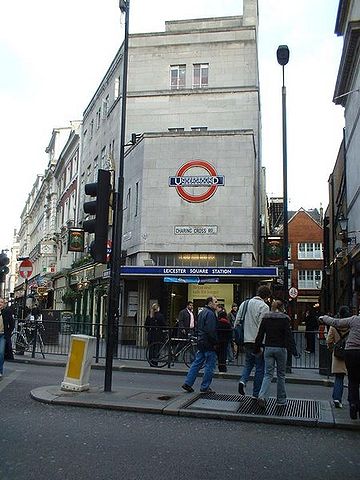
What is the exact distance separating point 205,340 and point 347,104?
21.2 m

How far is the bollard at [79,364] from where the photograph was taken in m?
9.42

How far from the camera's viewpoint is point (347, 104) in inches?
1081

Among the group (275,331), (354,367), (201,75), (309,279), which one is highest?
(201,75)

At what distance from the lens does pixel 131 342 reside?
53.4 ft

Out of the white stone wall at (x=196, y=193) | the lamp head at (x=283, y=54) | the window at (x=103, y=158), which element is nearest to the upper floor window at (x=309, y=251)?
the window at (x=103, y=158)

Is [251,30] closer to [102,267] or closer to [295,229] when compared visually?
[102,267]

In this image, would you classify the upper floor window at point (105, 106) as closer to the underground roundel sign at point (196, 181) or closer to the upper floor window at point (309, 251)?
the underground roundel sign at point (196, 181)

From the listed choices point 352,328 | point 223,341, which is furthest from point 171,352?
point 352,328

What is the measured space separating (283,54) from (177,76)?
16186 mm

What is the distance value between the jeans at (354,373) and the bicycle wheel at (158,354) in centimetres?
764

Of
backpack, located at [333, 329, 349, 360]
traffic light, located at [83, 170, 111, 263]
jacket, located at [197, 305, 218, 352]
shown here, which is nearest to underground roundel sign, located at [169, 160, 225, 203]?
jacket, located at [197, 305, 218, 352]

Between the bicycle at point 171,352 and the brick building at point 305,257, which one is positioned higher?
the brick building at point 305,257

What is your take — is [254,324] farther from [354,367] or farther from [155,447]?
[155,447]

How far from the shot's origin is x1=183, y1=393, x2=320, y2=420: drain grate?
8172 mm
